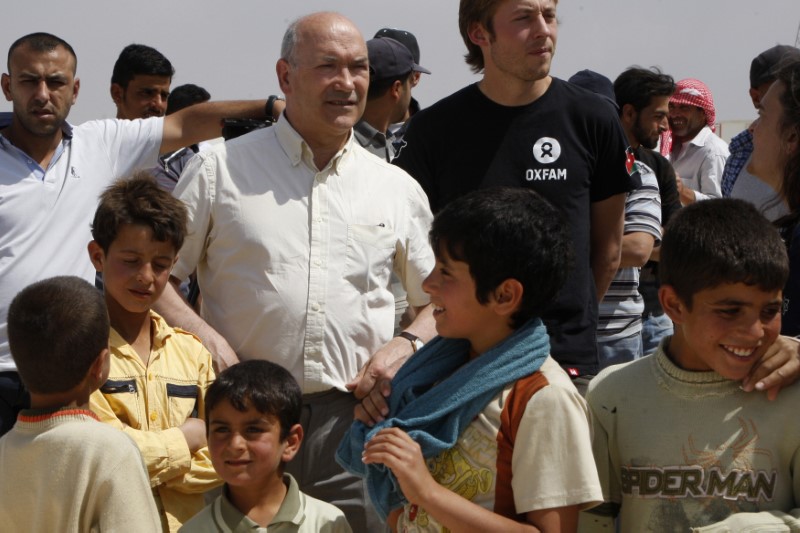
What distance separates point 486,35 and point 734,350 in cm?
202

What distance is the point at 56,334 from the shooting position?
2793mm

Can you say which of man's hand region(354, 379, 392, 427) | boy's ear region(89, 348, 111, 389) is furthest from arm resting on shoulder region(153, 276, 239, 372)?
man's hand region(354, 379, 392, 427)

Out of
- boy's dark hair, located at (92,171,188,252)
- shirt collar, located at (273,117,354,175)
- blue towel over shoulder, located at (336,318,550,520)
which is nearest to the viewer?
blue towel over shoulder, located at (336,318,550,520)

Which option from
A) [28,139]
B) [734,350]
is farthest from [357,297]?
[28,139]

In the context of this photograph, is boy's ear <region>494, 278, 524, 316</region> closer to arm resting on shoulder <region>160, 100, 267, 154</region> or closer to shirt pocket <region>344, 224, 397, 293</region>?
shirt pocket <region>344, 224, 397, 293</region>

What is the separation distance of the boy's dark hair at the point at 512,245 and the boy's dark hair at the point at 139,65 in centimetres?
508

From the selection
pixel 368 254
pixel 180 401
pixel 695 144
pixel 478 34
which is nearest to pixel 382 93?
pixel 478 34

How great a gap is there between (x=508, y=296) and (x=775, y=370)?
27.4 inches

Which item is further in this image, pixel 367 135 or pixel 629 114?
pixel 629 114

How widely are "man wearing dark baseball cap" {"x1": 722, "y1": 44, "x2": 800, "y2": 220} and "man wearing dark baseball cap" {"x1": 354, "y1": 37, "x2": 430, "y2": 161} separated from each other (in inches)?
70.9

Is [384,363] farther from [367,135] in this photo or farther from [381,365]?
[367,135]

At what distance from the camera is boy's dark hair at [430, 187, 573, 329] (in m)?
2.73

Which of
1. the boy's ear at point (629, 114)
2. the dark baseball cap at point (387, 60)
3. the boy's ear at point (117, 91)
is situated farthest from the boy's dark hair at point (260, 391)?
the boy's ear at point (117, 91)

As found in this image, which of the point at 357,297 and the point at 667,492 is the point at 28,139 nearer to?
the point at 357,297
